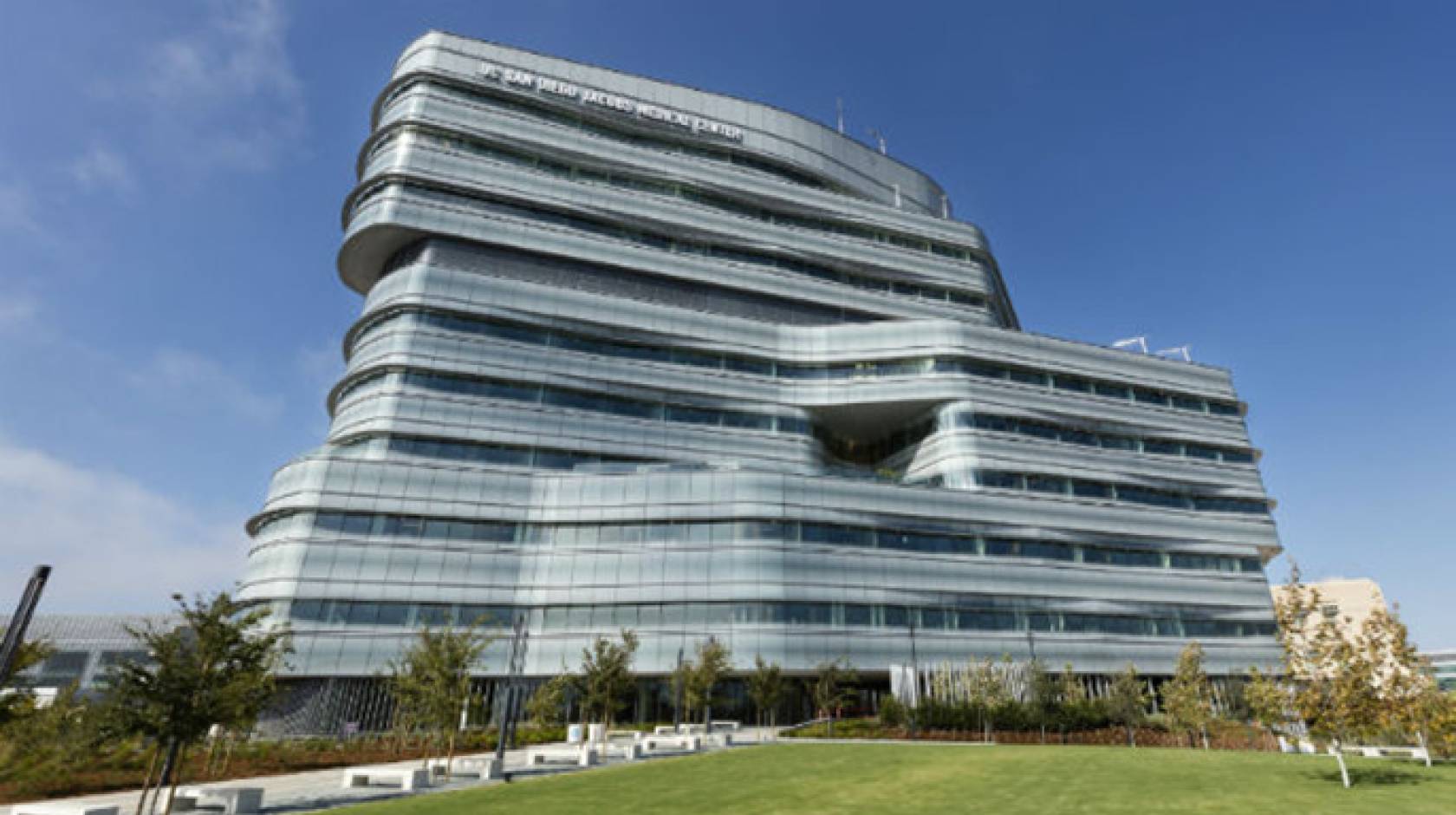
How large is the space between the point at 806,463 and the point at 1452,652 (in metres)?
177

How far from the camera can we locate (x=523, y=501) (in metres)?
48.5

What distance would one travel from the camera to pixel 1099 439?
61.8 meters

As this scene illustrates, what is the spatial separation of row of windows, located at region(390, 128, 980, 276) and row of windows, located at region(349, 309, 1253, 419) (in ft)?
50.4

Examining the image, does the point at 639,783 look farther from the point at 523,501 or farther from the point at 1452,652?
the point at 1452,652

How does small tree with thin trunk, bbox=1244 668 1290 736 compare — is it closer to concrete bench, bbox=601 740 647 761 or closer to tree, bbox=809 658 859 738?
concrete bench, bbox=601 740 647 761

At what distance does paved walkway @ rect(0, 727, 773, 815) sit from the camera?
17875 millimetres

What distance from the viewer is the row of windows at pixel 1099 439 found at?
5847 cm

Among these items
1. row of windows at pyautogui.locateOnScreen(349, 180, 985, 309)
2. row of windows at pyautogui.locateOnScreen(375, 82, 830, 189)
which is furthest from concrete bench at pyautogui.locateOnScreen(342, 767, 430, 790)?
row of windows at pyautogui.locateOnScreen(375, 82, 830, 189)

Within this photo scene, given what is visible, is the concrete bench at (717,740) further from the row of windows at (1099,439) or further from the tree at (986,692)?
the row of windows at (1099,439)

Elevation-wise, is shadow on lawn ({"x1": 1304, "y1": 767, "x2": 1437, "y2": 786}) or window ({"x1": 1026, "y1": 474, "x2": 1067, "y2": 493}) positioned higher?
window ({"x1": 1026, "y1": 474, "x2": 1067, "y2": 493})

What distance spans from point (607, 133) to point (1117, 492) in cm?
5420

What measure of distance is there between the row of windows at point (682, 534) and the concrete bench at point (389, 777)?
2598 cm

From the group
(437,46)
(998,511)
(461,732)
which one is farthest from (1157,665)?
(437,46)

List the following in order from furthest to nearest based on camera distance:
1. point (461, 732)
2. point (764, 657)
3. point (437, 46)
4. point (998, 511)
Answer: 1. point (437, 46)
2. point (998, 511)
3. point (764, 657)
4. point (461, 732)
